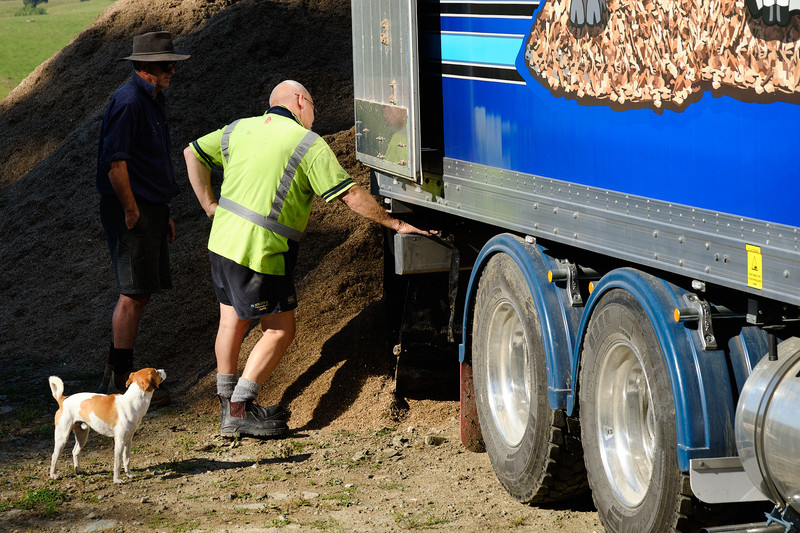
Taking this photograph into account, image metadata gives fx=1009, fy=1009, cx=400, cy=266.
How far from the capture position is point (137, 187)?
6.94 m

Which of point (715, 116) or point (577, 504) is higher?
point (715, 116)

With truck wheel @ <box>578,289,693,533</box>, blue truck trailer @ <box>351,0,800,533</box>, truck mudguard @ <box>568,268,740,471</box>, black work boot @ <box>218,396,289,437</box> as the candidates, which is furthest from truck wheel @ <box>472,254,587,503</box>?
black work boot @ <box>218,396,289,437</box>

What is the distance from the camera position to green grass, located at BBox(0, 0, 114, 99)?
40250mm

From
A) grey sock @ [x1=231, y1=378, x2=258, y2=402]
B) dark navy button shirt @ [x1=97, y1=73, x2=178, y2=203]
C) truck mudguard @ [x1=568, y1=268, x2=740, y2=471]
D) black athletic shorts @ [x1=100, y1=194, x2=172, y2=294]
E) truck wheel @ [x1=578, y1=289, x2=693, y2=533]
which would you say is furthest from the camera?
black athletic shorts @ [x1=100, y1=194, x2=172, y2=294]

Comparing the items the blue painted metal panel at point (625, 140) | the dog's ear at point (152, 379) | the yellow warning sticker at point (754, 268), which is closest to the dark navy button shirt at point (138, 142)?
the dog's ear at point (152, 379)

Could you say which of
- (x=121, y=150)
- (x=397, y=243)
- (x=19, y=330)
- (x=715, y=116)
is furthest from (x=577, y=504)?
(x=19, y=330)

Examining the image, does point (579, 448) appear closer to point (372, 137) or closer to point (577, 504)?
point (577, 504)

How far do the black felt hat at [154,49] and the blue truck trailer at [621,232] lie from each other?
1828mm

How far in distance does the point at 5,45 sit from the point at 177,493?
44.4 m

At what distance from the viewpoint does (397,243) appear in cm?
603

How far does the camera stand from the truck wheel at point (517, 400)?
4.66 metres

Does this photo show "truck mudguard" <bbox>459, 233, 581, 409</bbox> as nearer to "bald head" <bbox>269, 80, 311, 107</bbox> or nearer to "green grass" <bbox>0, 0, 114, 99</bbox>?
"bald head" <bbox>269, 80, 311, 107</bbox>

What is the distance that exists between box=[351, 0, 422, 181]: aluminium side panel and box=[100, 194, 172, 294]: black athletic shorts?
1.57 metres

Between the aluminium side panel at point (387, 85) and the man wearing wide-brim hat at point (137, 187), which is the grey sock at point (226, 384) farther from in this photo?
the aluminium side panel at point (387, 85)
